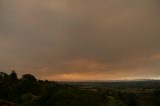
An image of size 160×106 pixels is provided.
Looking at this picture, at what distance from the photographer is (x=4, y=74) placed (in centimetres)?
16825

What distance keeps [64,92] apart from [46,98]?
1321 centimetres

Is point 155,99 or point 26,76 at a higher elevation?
point 26,76

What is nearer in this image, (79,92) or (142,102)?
(79,92)

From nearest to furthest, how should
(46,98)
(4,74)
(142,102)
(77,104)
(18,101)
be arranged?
(77,104)
(46,98)
(18,101)
(142,102)
(4,74)

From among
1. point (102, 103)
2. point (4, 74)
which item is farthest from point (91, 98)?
point (4, 74)

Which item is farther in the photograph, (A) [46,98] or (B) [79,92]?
(A) [46,98]

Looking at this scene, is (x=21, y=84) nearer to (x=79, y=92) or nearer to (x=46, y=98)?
(x=46, y=98)

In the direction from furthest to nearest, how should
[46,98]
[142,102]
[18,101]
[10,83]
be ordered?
1. [10,83]
2. [142,102]
3. [18,101]
4. [46,98]

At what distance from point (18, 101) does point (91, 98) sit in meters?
46.0

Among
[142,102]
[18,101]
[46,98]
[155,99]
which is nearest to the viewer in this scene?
[46,98]

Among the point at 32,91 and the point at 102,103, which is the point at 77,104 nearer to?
the point at 102,103

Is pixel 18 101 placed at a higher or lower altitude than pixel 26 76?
lower

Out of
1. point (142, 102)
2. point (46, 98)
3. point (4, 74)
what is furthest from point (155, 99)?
point (4, 74)

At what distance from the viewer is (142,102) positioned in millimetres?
131000
